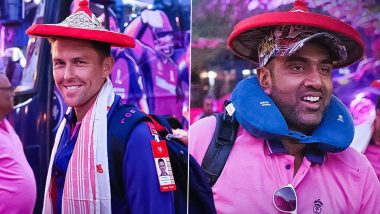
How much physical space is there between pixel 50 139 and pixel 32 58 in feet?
1.50

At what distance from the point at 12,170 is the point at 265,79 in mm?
1458

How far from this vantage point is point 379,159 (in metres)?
3.09

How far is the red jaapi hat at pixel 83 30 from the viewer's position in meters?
3.30

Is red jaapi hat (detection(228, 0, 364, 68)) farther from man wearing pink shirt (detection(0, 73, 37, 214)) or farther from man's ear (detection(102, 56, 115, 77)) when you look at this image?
man wearing pink shirt (detection(0, 73, 37, 214))

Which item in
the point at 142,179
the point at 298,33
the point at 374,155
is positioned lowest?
the point at 142,179

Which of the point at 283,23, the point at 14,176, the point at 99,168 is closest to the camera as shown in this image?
the point at 283,23

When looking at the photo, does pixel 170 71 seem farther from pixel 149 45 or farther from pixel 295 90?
pixel 295 90

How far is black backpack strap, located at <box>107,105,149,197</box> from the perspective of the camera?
3.26m

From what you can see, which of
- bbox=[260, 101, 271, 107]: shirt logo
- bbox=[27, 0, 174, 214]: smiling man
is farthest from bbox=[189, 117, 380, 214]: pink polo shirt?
bbox=[27, 0, 174, 214]: smiling man

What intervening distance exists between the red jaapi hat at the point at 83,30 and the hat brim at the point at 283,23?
0.58 metres

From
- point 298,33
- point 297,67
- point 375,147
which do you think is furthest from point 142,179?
point 375,147

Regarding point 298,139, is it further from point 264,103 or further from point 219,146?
point 219,146

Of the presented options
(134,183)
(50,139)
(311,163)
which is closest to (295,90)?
(311,163)

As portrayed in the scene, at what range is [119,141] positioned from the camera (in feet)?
10.7
